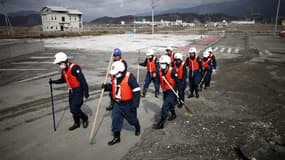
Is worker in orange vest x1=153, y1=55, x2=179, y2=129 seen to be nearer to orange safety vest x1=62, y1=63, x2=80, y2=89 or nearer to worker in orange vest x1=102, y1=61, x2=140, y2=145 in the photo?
worker in orange vest x1=102, y1=61, x2=140, y2=145

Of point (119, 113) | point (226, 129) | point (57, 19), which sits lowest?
point (226, 129)

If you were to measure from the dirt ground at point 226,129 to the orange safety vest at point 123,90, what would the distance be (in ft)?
4.06

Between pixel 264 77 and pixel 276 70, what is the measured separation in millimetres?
2530

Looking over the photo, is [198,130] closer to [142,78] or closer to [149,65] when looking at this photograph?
[149,65]

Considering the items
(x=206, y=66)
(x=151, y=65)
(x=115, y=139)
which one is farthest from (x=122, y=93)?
(x=206, y=66)

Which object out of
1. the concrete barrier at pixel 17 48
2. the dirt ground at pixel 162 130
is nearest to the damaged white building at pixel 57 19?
the concrete barrier at pixel 17 48

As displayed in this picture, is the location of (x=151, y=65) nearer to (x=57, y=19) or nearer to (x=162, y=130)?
(x=162, y=130)

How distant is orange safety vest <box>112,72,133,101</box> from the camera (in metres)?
4.85

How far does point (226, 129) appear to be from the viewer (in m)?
5.98

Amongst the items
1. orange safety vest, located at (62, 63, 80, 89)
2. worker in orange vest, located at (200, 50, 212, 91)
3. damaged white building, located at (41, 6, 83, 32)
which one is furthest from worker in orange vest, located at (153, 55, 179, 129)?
damaged white building, located at (41, 6, 83, 32)

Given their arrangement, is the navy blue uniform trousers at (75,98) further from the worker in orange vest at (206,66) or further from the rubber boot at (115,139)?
the worker in orange vest at (206,66)

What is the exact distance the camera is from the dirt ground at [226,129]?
4754mm

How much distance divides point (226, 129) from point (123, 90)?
318cm

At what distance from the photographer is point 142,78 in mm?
12008
